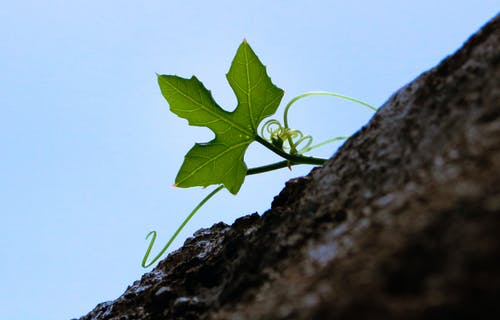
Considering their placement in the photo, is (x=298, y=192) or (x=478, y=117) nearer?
(x=478, y=117)

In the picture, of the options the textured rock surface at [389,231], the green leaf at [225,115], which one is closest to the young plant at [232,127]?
the green leaf at [225,115]

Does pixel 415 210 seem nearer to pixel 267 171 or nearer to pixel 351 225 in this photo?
pixel 351 225

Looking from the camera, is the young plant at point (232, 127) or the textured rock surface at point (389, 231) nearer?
the textured rock surface at point (389, 231)

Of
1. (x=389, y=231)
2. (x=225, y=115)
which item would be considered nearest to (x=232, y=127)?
(x=225, y=115)

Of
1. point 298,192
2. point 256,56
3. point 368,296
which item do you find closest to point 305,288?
point 368,296

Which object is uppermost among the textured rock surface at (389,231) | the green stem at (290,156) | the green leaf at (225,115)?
the green leaf at (225,115)

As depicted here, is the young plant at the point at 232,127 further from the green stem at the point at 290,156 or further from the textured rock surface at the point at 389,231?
the textured rock surface at the point at 389,231
